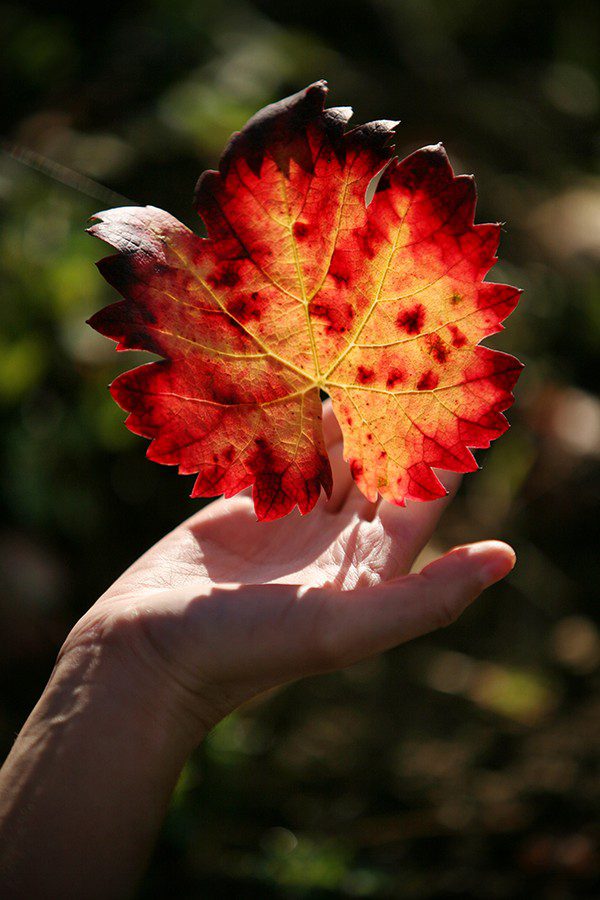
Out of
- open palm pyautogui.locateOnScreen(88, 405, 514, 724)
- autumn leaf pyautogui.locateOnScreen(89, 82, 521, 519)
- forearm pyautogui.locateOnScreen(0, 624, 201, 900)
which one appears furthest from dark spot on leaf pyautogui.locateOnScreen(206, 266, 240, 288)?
forearm pyautogui.locateOnScreen(0, 624, 201, 900)

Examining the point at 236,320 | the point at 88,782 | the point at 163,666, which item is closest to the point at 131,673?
the point at 163,666

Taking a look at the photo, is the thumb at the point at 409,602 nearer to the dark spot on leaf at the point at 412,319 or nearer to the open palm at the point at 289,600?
the open palm at the point at 289,600

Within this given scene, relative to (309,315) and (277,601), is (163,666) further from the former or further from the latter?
(309,315)

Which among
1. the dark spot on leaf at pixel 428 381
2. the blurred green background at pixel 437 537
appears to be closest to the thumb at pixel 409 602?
the dark spot on leaf at pixel 428 381

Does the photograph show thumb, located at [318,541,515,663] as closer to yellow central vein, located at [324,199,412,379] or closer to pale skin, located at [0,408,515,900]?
pale skin, located at [0,408,515,900]

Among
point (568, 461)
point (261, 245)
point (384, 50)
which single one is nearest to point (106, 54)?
point (384, 50)

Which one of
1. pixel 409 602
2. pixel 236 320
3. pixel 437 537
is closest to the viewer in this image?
pixel 409 602

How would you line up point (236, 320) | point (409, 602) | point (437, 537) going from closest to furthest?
point (409, 602)
point (236, 320)
point (437, 537)

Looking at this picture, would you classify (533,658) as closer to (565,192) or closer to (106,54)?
(565,192)
